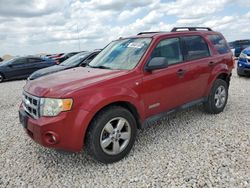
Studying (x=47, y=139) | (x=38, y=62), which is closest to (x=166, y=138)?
(x=47, y=139)

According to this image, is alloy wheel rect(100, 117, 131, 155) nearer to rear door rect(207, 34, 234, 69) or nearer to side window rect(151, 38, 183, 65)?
side window rect(151, 38, 183, 65)

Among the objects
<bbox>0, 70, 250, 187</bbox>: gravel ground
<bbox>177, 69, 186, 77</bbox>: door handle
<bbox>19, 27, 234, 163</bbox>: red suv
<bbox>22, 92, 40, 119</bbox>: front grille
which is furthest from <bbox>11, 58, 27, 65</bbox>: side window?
<bbox>177, 69, 186, 77</bbox>: door handle

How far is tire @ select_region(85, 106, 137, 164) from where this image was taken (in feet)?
10.5

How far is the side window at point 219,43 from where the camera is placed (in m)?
5.22

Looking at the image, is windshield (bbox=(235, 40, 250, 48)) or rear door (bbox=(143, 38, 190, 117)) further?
windshield (bbox=(235, 40, 250, 48))

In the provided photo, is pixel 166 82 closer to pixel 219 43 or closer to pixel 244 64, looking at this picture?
pixel 219 43

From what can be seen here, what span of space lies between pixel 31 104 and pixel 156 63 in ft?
6.07

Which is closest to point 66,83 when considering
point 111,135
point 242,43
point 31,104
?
point 31,104

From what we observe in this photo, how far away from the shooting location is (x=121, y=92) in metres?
3.40

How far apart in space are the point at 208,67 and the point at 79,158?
298 cm

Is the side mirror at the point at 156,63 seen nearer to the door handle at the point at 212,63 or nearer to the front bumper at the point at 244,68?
the door handle at the point at 212,63

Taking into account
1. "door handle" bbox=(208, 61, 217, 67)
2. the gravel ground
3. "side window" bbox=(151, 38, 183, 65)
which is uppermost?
"side window" bbox=(151, 38, 183, 65)

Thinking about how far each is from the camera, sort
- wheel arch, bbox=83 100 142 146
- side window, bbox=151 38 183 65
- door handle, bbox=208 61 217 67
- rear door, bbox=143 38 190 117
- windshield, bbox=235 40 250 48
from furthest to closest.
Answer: windshield, bbox=235 40 250 48 → door handle, bbox=208 61 217 67 → side window, bbox=151 38 183 65 → rear door, bbox=143 38 190 117 → wheel arch, bbox=83 100 142 146

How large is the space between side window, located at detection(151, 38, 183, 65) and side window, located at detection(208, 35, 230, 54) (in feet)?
3.75
